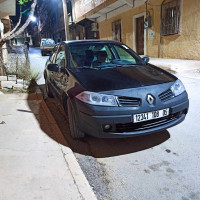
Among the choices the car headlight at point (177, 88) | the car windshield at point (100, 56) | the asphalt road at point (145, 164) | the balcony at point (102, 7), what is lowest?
the asphalt road at point (145, 164)

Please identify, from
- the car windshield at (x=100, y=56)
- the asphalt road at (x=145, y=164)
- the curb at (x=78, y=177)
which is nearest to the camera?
the curb at (x=78, y=177)

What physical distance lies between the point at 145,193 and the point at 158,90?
1.24 m

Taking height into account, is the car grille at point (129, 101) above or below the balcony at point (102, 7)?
below

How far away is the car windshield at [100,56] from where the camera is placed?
3.52 meters

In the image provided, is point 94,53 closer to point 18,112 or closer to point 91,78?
point 91,78

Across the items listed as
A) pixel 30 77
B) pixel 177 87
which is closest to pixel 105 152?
pixel 177 87

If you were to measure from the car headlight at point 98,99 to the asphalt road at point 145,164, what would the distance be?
2.53 feet

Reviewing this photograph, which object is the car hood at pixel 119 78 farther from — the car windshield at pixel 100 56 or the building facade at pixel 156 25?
the building facade at pixel 156 25

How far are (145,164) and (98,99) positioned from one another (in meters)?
0.98

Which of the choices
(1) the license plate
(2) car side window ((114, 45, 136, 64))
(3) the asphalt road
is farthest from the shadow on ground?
(2) car side window ((114, 45, 136, 64))

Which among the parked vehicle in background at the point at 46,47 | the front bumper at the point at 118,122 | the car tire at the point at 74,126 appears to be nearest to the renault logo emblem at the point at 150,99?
the front bumper at the point at 118,122

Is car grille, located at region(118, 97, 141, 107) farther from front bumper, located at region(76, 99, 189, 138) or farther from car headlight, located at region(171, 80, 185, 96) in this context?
car headlight, located at region(171, 80, 185, 96)

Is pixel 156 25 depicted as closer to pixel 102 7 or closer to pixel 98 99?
pixel 102 7

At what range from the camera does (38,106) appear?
4.79m
